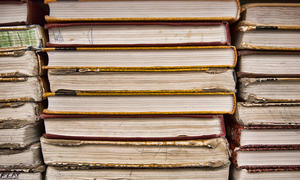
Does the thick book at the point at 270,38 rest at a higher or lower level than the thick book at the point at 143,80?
higher

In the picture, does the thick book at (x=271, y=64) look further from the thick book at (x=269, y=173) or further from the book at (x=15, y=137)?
the book at (x=15, y=137)

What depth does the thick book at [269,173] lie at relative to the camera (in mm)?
588

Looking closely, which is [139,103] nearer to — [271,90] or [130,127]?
[130,127]

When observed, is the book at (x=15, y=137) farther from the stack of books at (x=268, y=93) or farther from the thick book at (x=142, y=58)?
the stack of books at (x=268, y=93)

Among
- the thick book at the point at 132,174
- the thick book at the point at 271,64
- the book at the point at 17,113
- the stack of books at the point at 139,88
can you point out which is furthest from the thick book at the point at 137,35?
the thick book at the point at 132,174

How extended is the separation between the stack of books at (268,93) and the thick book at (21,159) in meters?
0.70

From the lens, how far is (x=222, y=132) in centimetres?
57

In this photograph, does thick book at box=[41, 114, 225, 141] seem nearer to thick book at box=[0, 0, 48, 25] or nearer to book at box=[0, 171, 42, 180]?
book at box=[0, 171, 42, 180]

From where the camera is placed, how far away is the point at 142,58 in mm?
564

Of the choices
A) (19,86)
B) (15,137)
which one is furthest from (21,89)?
(15,137)

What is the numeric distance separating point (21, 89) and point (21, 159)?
24cm

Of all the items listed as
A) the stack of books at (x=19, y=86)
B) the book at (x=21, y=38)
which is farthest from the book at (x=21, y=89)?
the book at (x=21, y=38)

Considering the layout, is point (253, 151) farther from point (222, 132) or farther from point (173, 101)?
point (173, 101)

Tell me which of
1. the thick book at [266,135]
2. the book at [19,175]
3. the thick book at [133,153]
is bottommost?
the book at [19,175]
